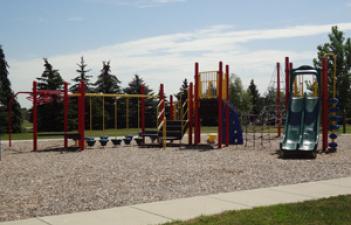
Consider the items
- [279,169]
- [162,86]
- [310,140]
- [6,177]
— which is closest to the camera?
[6,177]

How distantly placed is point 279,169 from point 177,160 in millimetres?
3610

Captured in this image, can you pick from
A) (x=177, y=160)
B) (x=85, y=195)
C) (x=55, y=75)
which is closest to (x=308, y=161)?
(x=177, y=160)

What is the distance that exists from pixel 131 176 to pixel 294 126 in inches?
345

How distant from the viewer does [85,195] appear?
8.34 metres

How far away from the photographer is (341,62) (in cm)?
4347

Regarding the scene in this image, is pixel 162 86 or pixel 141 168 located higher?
pixel 162 86

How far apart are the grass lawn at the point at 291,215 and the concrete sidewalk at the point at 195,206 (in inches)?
14.7

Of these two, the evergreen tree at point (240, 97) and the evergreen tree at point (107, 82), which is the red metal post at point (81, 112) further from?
the evergreen tree at point (240, 97)

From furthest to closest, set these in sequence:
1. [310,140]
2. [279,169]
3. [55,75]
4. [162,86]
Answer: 1. [55,75]
2. [162,86]
3. [310,140]
4. [279,169]

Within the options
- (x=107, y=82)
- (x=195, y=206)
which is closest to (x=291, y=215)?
(x=195, y=206)

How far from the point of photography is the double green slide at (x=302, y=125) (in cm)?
1596

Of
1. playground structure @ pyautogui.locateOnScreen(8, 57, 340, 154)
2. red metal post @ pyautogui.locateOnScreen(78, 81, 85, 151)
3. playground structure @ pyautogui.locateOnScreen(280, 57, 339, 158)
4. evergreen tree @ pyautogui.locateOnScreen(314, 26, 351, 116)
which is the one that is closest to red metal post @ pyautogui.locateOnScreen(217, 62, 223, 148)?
playground structure @ pyautogui.locateOnScreen(8, 57, 340, 154)

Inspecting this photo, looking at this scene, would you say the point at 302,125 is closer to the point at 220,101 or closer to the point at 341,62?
the point at 220,101

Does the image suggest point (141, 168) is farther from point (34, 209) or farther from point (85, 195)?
point (34, 209)
